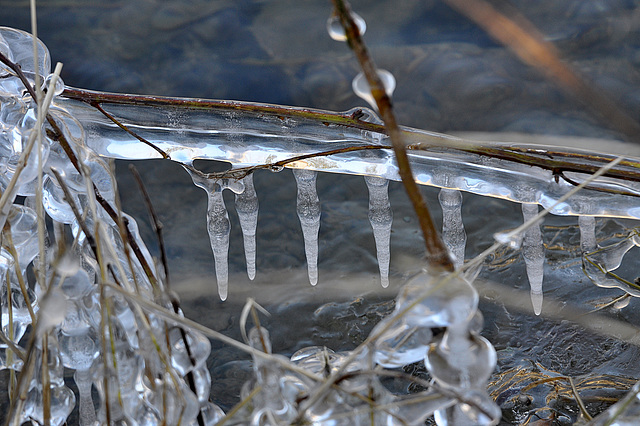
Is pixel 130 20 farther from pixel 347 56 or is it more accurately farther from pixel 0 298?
pixel 0 298

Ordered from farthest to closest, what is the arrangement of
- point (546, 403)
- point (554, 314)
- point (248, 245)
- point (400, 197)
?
point (400, 197) → point (554, 314) → point (248, 245) → point (546, 403)

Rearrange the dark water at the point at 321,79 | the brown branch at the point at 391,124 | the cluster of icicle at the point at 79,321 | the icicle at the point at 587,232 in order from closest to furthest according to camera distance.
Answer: the brown branch at the point at 391,124, the cluster of icicle at the point at 79,321, the icicle at the point at 587,232, the dark water at the point at 321,79

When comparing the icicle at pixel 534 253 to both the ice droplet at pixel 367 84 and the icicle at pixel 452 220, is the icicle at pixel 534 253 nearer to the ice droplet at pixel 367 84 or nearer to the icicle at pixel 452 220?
the icicle at pixel 452 220

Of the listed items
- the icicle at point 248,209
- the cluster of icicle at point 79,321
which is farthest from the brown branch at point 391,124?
the icicle at point 248,209

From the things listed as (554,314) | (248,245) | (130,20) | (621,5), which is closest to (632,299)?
(554,314)

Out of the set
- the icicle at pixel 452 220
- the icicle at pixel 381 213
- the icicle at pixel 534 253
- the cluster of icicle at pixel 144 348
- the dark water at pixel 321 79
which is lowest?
the cluster of icicle at pixel 144 348

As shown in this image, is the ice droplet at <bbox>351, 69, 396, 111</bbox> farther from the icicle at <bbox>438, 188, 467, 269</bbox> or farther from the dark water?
the dark water

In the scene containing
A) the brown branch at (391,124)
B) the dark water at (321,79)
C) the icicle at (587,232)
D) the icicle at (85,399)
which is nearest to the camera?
the brown branch at (391,124)
